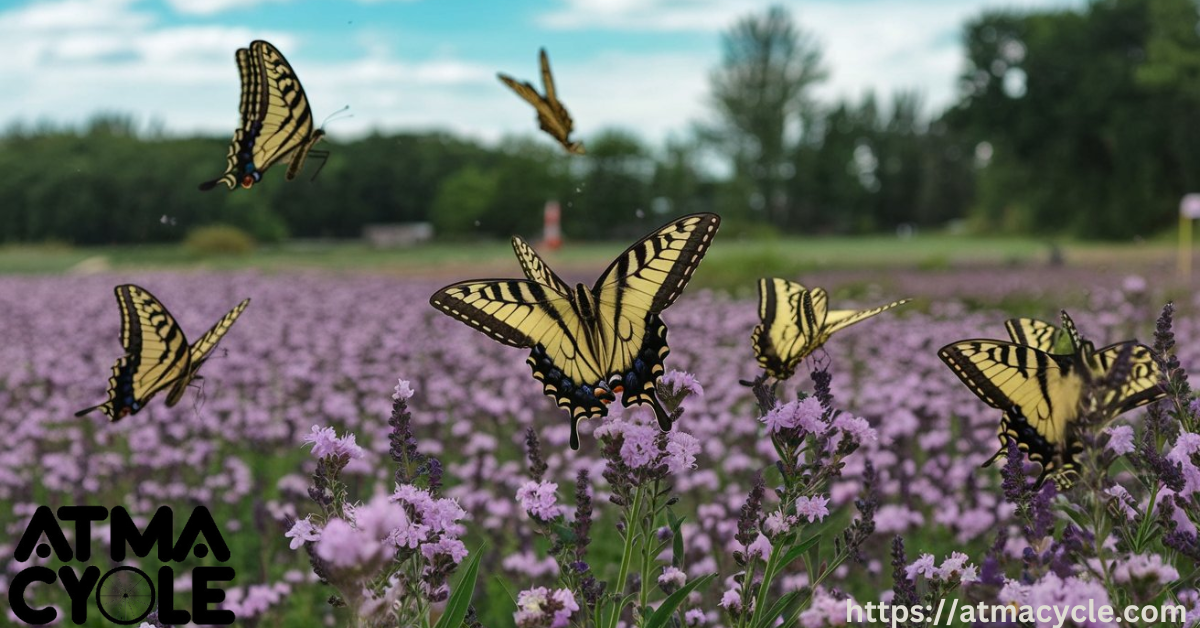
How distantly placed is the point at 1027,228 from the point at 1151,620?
6280 cm

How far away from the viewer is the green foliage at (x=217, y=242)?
30.7 metres

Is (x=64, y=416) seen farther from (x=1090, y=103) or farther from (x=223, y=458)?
(x=1090, y=103)

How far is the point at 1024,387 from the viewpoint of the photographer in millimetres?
2133

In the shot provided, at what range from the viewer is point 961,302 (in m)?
13.8

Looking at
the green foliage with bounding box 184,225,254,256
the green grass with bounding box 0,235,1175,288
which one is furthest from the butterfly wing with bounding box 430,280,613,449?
the green foliage with bounding box 184,225,254,256

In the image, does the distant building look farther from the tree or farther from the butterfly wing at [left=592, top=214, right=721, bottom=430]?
the butterfly wing at [left=592, top=214, right=721, bottom=430]

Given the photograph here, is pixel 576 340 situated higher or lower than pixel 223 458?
higher

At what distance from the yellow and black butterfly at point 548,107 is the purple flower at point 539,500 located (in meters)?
0.82

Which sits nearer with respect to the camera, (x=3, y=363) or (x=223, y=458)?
(x=223, y=458)

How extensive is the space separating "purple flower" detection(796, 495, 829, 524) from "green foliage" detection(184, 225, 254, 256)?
30.4 m

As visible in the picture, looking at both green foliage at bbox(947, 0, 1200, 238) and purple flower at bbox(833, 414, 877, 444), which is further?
green foliage at bbox(947, 0, 1200, 238)

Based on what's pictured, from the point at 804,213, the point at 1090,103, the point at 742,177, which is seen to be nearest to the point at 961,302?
the point at 1090,103

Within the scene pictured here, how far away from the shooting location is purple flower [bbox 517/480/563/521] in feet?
7.27

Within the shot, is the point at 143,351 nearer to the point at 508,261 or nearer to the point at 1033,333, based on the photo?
the point at 1033,333
